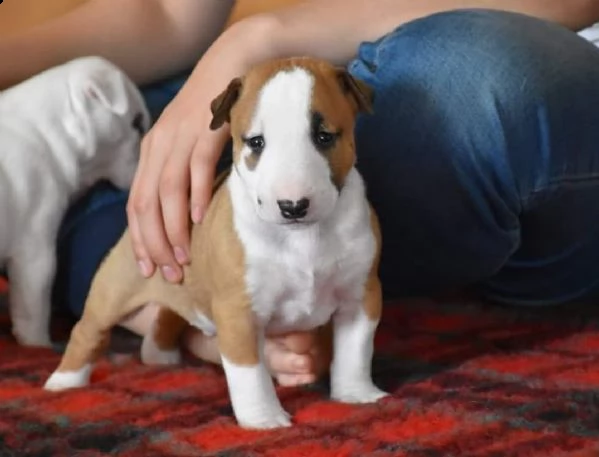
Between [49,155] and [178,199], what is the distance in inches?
16.7

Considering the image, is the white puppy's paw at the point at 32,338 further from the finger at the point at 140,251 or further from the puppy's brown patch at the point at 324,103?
the puppy's brown patch at the point at 324,103

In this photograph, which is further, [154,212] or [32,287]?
[32,287]

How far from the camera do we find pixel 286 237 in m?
0.87

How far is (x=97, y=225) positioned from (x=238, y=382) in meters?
0.51

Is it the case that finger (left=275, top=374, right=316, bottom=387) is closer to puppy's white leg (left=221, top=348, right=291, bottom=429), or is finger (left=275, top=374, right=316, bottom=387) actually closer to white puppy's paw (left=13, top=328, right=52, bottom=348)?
puppy's white leg (left=221, top=348, right=291, bottom=429)

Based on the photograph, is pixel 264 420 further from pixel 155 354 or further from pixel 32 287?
pixel 32 287

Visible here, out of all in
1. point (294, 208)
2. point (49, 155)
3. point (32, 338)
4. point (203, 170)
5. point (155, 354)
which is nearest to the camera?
point (294, 208)

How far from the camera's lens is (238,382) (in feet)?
2.84

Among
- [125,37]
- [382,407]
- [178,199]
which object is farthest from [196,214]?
[125,37]

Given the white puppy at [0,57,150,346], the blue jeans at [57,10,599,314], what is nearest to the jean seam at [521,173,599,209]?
the blue jeans at [57,10,599,314]

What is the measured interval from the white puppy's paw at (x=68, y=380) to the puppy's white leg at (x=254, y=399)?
220mm

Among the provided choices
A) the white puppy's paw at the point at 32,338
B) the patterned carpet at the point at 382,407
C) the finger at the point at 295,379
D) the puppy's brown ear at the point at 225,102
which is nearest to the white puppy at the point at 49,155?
the white puppy's paw at the point at 32,338

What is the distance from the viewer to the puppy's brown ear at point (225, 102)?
2.76 feet

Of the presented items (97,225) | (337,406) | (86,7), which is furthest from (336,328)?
(86,7)
